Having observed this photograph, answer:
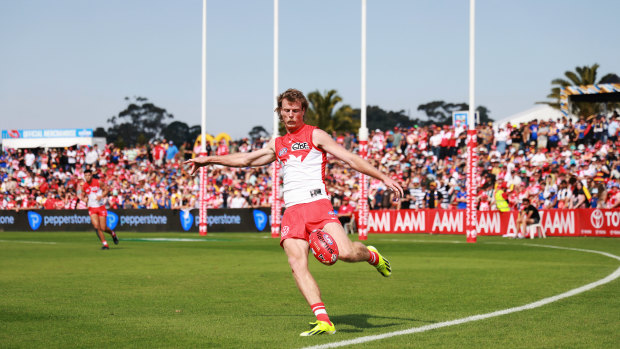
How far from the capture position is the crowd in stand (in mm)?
34969

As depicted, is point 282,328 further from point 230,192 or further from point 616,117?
point 230,192

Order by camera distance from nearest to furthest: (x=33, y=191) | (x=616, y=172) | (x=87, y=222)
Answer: (x=616, y=172)
(x=87, y=222)
(x=33, y=191)

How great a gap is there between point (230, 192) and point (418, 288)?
3269 cm

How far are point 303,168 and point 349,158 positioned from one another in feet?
1.67

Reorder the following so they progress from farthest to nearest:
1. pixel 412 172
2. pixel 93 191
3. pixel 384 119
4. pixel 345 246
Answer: pixel 384 119
pixel 412 172
pixel 93 191
pixel 345 246

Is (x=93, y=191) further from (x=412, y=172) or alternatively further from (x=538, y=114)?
(x=538, y=114)

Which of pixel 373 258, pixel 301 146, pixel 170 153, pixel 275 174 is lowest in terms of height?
pixel 373 258

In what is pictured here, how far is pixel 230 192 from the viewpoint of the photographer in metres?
45.2

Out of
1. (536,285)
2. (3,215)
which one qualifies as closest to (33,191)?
(3,215)

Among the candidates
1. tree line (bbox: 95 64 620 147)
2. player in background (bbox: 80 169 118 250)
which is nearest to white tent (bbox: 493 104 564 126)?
tree line (bbox: 95 64 620 147)

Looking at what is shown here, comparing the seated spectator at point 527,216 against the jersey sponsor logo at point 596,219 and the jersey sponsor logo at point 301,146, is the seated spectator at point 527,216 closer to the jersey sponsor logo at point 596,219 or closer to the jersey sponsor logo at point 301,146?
the jersey sponsor logo at point 596,219

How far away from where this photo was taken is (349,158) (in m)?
8.38

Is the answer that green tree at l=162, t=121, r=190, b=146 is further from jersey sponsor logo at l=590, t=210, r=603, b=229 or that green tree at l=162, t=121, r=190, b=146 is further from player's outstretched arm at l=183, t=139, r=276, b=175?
player's outstretched arm at l=183, t=139, r=276, b=175

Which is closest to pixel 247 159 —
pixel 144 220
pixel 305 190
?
pixel 305 190
